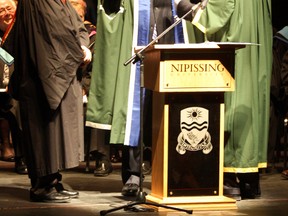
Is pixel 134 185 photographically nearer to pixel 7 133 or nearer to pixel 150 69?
pixel 150 69

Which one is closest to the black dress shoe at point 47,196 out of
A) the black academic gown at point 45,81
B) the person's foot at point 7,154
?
the black academic gown at point 45,81

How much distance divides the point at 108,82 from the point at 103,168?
152 cm

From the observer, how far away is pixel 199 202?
4.94 metres

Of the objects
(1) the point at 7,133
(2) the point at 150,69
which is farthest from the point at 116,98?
(1) the point at 7,133

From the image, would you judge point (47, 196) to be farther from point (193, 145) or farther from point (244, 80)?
point (244, 80)

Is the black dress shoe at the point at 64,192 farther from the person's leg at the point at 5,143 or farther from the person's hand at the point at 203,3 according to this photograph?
the person's leg at the point at 5,143

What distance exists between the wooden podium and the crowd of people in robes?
36cm

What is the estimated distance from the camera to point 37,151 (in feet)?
17.0

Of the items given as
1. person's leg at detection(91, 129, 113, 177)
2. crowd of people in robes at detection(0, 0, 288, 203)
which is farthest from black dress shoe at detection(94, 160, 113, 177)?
crowd of people in robes at detection(0, 0, 288, 203)

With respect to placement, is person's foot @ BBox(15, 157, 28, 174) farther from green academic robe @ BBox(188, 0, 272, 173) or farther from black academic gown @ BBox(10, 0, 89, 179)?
green academic robe @ BBox(188, 0, 272, 173)

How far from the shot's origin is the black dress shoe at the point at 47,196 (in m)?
5.27

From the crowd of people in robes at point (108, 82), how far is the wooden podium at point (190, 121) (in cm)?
36

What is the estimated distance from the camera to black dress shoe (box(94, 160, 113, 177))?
6849mm

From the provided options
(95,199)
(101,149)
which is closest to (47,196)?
(95,199)
